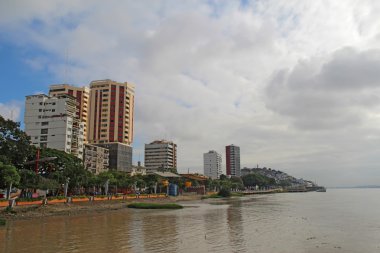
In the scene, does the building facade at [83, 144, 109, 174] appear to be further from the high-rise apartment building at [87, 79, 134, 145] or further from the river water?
the river water

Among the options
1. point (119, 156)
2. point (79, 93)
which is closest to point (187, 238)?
point (119, 156)

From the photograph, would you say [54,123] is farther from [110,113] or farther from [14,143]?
[14,143]

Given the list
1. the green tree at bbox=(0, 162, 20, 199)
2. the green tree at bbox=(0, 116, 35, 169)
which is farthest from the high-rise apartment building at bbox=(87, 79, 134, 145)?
the green tree at bbox=(0, 162, 20, 199)

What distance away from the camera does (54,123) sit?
109000 millimetres

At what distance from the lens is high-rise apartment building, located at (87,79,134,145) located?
142 meters

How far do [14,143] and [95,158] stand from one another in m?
67.0

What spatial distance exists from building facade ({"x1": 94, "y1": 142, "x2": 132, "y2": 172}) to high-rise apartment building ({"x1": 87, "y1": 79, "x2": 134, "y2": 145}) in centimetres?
754

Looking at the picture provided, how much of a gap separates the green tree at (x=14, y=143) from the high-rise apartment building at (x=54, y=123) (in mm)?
50654

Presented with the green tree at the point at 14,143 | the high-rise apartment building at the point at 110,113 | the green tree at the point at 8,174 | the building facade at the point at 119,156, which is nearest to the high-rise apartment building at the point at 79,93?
the high-rise apartment building at the point at 110,113

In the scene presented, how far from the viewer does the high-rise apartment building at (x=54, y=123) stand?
108 meters

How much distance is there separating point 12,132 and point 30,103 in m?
64.6

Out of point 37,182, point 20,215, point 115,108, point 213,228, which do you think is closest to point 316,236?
point 213,228

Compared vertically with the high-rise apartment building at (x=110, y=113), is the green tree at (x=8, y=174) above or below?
below

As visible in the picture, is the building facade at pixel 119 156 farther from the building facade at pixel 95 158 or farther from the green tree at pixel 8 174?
the green tree at pixel 8 174
